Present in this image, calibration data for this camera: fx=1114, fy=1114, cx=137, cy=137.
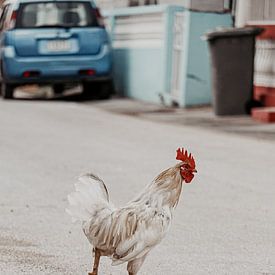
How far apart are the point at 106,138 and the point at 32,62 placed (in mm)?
5875

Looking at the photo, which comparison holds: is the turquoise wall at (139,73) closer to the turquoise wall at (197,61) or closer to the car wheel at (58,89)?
the turquoise wall at (197,61)

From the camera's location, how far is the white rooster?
519 centimetres

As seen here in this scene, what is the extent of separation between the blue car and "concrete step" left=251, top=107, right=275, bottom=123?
4.32 m

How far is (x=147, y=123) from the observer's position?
52.5 feet

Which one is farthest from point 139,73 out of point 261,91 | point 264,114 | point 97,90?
point 264,114

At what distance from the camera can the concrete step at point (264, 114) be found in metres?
15.6

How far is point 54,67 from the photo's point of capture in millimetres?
19531

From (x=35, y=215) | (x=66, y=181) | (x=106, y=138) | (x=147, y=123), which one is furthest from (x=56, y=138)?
(x=35, y=215)

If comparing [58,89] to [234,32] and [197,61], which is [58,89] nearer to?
[197,61]

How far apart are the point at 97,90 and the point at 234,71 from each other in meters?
4.31

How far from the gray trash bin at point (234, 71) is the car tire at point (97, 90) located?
3.70 metres

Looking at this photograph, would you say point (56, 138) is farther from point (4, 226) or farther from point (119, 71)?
point (119, 71)

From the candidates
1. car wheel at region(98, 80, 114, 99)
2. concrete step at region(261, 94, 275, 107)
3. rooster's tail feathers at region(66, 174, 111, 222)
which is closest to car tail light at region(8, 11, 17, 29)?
car wheel at region(98, 80, 114, 99)

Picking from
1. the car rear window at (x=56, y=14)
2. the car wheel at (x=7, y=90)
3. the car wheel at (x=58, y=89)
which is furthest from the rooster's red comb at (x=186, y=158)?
the car wheel at (x=58, y=89)
